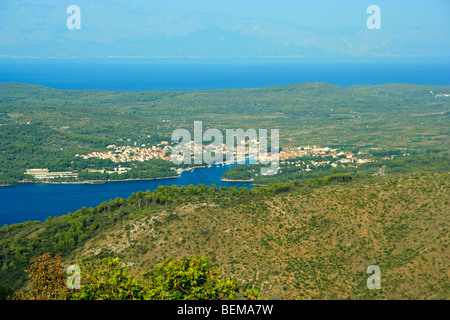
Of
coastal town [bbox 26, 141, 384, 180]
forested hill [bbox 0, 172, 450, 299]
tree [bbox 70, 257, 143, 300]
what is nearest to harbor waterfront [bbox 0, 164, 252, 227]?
coastal town [bbox 26, 141, 384, 180]

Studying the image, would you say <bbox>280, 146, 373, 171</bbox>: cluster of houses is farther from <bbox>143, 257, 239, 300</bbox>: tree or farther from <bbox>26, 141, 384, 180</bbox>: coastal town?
<bbox>143, 257, 239, 300</bbox>: tree

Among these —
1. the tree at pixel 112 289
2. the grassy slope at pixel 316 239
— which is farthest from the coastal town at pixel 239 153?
the tree at pixel 112 289

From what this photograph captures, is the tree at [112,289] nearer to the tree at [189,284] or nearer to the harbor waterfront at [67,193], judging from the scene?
the tree at [189,284]

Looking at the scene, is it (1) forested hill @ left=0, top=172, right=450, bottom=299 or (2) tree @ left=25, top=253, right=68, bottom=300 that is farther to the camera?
(1) forested hill @ left=0, top=172, right=450, bottom=299
